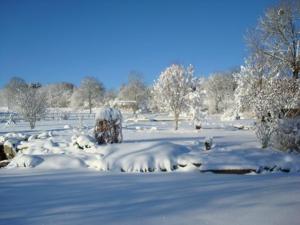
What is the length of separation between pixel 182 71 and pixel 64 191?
26505 mm

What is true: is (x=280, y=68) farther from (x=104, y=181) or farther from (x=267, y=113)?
(x=104, y=181)

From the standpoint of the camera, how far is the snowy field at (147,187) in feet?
18.3

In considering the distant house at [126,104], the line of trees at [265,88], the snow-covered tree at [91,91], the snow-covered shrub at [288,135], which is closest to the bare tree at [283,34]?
the line of trees at [265,88]

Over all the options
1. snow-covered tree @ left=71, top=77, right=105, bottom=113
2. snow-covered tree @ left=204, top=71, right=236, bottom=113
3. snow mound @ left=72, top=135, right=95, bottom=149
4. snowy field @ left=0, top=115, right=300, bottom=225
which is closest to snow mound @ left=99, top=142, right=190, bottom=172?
snowy field @ left=0, top=115, right=300, bottom=225

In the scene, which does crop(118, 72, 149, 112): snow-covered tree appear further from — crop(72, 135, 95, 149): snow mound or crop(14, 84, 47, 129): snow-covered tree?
crop(72, 135, 95, 149): snow mound

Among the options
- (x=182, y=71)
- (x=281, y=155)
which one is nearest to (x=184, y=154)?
(x=281, y=155)

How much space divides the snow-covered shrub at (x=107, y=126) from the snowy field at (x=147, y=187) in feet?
3.34

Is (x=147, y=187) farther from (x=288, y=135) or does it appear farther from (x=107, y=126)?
(x=288, y=135)

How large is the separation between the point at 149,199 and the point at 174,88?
25199 mm

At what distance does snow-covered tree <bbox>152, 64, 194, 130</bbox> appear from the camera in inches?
1226

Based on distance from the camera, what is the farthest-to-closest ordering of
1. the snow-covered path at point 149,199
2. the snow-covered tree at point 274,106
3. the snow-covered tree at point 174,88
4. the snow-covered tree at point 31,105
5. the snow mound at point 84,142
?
1. the snow-covered tree at point 31,105
2. the snow-covered tree at point 174,88
3. the snow-covered tree at point 274,106
4. the snow mound at point 84,142
5. the snow-covered path at point 149,199

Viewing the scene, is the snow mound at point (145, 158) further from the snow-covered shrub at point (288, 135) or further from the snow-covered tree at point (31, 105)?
the snow-covered tree at point (31, 105)

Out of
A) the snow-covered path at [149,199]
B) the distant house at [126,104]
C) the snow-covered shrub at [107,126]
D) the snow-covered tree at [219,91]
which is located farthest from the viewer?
the snow-covered tree at [219,91]

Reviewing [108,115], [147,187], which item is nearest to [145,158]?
[147,187]
